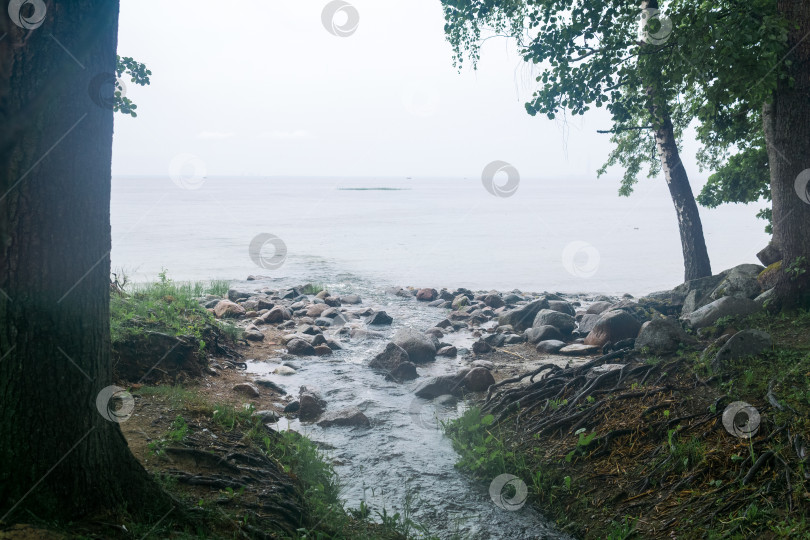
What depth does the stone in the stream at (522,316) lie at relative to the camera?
1419 cm

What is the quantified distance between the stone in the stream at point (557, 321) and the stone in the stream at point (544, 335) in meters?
0.23

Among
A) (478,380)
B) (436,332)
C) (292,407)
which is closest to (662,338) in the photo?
(478,380)

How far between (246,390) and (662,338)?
20.0ft

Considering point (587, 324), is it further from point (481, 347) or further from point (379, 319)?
point (379, 319)

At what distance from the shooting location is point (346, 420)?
8344 millimetres

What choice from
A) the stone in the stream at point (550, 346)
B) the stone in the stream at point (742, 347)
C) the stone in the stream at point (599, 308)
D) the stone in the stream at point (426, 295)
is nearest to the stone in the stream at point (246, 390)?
the stone in the stream at point (550, 346)

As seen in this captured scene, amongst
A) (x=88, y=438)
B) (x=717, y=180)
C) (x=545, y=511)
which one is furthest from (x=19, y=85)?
(x=717, y=180)

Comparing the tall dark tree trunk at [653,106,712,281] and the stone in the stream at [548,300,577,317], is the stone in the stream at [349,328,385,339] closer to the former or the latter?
the stone in the stream at [548,300,577,317]

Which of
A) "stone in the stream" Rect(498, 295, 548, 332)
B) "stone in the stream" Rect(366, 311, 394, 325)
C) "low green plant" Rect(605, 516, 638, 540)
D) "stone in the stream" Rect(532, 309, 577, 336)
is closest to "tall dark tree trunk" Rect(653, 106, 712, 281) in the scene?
"stone in the stream" Rect(532, 309, 577, 336)

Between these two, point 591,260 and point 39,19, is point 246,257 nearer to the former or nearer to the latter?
point 591,260

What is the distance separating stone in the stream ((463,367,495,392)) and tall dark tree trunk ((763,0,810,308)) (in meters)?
4.42

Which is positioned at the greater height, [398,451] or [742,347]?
[742,347]

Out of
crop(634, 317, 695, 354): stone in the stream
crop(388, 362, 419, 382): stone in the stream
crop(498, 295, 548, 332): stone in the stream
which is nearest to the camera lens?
crop(634, 317, 695, 354): stone in the stream

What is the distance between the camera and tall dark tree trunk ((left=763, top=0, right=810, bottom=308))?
7.90 metres
